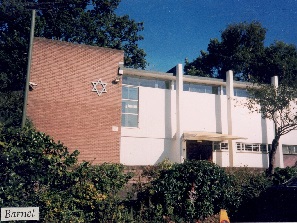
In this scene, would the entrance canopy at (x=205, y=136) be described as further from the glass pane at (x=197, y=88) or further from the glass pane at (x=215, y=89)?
the glass pane at (x=215, y=89)

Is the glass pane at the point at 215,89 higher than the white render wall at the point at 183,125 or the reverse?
higher

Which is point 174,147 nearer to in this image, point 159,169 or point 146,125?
point 146,125

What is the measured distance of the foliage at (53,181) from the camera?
6.51m

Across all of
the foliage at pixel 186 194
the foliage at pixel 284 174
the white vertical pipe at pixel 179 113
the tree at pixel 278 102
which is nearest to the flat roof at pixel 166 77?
the white vertical pipe at pixel 179 113

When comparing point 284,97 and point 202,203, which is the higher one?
point 284,97

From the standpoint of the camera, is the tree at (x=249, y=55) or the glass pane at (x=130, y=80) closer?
the glass pane at (x=130, y=80)

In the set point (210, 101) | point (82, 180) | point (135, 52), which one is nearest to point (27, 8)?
point (135, 52)

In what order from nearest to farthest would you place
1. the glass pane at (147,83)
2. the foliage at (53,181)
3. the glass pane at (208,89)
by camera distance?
the foliage at (53,181)
the glass pane at (147,83)
the glass pane at (208,89)

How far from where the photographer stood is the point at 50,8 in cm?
3152

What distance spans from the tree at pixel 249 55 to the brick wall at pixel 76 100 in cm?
1868

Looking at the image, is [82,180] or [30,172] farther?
[82,180]

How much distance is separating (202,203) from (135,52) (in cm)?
2862

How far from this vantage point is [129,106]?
66.0 ft

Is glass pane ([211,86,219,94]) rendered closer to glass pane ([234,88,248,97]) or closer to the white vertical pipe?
glass pane ([234,88,248,97])
